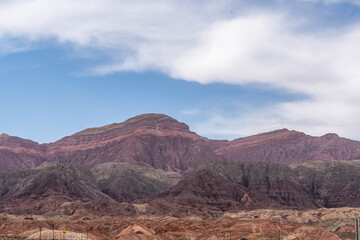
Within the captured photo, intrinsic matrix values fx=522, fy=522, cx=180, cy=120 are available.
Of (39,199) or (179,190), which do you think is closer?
(39,199)

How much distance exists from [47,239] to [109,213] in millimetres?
101401

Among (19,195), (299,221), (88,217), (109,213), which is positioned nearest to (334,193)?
(299,221)

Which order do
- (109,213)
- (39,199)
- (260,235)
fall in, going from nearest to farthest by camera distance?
1. (260,235)
2. (109,213)
3. (39,199)

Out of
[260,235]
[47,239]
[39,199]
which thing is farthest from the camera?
[39,199]

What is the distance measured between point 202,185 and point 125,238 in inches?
5351

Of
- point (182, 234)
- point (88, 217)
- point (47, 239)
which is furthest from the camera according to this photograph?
point (88, 217)

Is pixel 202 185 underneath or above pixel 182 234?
above

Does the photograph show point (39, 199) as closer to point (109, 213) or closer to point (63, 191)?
point (63, 191)

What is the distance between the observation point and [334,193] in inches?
7766

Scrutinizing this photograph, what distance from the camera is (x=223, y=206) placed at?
184 m

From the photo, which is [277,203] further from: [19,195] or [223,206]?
[19,195]

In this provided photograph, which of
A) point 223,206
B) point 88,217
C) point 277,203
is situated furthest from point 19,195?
point 277,203

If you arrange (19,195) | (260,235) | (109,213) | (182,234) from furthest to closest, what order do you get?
(19,195) < (109,213) < (182,234) < (260,235)

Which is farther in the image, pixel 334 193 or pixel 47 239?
pixel 334 193
